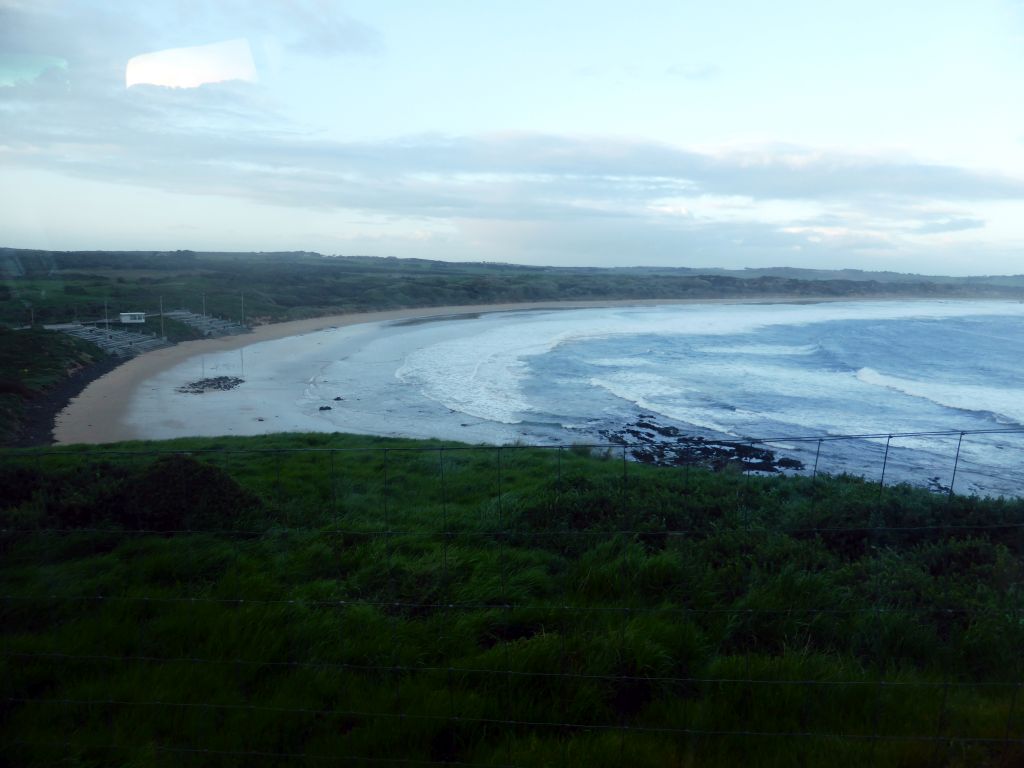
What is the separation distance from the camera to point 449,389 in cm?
2369

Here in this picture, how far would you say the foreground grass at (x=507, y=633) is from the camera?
3.43 meters

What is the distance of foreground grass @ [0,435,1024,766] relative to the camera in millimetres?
3432

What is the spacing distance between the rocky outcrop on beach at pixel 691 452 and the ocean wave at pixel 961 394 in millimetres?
10244

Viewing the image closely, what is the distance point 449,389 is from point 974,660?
20.1 metres

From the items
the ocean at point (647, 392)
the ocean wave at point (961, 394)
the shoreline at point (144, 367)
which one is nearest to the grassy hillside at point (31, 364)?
the shoreline at point (144, 367)

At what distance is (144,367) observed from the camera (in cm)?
2744

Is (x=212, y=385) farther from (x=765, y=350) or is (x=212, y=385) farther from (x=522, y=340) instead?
(x=765, y=350)

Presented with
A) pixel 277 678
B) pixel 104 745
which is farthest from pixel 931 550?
pixel 104 745

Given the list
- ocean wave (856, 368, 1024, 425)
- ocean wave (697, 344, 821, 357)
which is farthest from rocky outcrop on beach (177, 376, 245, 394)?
ocean wave (856, 368, 1024, 425)

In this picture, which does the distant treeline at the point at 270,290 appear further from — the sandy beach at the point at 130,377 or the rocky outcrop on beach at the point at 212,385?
the rocky outcrop on beach at the point at 212,385

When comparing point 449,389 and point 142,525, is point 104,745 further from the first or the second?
point 449,389

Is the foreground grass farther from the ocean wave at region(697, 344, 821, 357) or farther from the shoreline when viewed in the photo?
the ocean wave at region(697, 344, 821, 357)

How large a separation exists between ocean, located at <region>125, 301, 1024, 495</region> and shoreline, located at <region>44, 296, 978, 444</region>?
0.78 m

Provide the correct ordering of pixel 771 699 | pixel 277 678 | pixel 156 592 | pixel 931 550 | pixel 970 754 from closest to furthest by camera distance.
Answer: pixel 970 754 < pixel 771 699 < pixel 277 678 < pixel 156 592 < pixel 931 550
